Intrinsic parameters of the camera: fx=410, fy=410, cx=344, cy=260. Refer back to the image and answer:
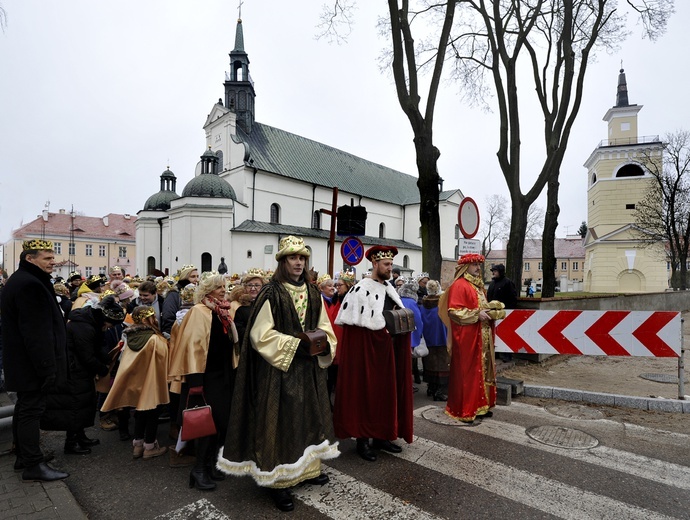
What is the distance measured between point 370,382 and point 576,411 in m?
3.36

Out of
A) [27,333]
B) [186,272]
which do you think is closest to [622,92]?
[186,272]

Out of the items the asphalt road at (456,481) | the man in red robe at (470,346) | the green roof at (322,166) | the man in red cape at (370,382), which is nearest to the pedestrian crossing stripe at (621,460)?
the asphalt road at (456,481)

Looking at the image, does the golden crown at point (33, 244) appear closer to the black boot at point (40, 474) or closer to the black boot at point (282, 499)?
the black boot at point (40, 474)

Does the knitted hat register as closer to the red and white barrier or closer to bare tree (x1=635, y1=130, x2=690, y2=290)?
the red and white barrier

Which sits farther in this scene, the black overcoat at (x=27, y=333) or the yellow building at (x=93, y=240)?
the yellow building at (x=93, y=240)

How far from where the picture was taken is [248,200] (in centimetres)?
3469

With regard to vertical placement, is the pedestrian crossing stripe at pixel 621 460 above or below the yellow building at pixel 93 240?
below

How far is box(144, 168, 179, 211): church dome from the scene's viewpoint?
128 ft

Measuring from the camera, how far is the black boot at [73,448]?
4336 mm

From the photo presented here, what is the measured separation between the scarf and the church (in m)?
23.8

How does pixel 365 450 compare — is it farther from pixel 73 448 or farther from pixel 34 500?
pixel 73 448

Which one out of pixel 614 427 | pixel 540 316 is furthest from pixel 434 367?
pixel 614 427

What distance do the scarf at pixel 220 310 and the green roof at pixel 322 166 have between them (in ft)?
109

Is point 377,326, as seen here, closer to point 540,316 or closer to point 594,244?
point 540,316
